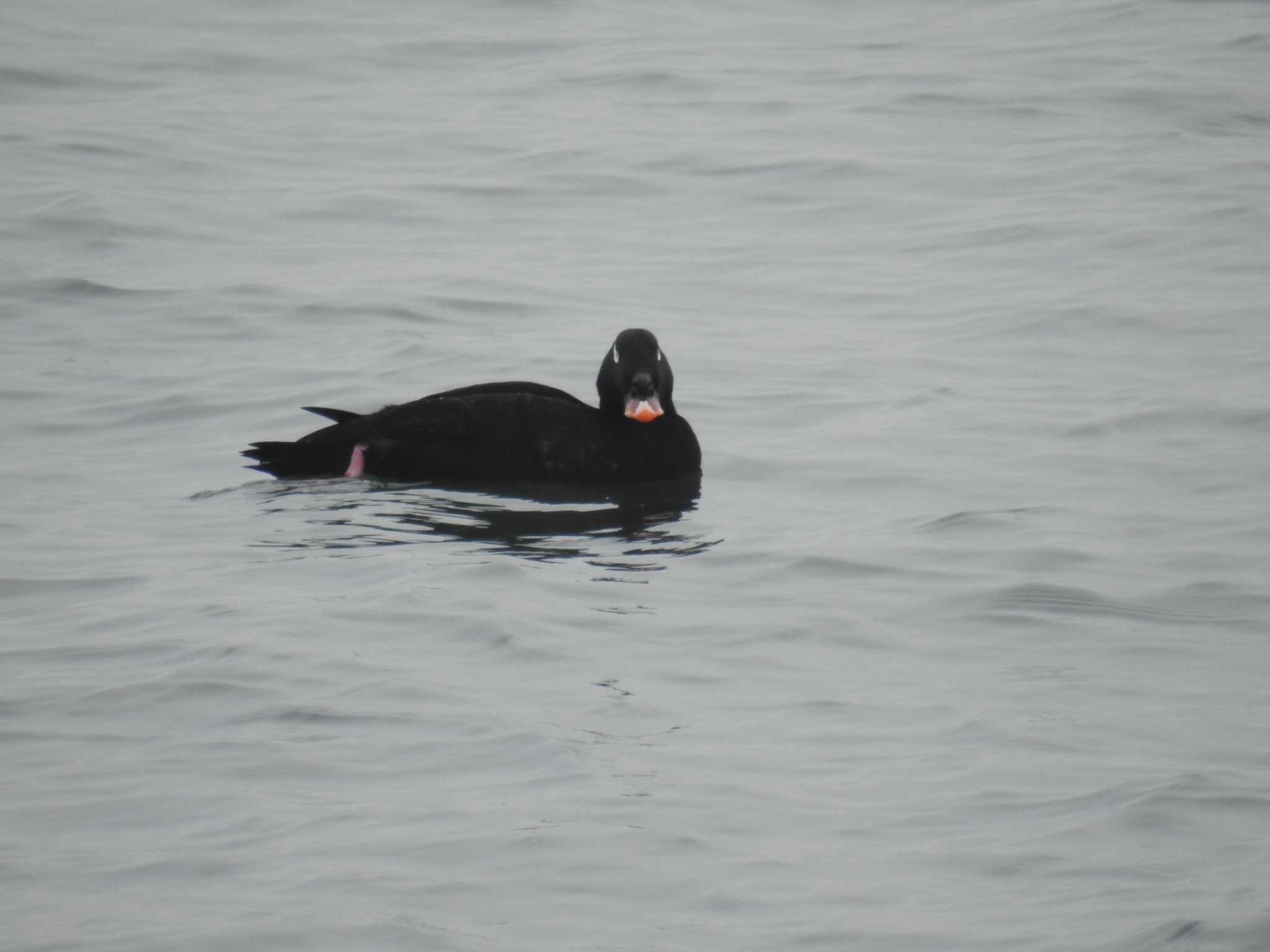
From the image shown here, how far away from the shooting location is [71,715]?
17.2ft

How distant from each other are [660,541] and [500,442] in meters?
0.97

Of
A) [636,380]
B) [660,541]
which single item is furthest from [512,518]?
[636,380]

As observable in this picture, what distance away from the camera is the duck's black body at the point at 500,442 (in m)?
8.16

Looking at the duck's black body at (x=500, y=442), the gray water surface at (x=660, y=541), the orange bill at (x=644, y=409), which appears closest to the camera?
the gray water surface at (x=660, y=541)

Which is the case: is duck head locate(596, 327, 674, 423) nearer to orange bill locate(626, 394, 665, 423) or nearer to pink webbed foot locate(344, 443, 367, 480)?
orange bill locate(626, 394, 665, 423)

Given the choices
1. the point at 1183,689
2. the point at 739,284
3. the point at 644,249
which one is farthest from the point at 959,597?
the point at 644,249

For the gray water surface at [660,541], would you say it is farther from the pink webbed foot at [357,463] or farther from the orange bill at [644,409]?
the orange bill at [644,409]

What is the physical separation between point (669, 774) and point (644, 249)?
9.00 meters

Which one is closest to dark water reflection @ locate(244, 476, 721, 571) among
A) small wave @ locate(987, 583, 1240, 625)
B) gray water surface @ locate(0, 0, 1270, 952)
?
gray water surface @ locate(0, 0, 1270, 952)

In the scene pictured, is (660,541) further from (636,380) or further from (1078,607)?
(1078,607)

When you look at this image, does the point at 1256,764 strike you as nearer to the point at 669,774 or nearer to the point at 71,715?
the point at 669,774

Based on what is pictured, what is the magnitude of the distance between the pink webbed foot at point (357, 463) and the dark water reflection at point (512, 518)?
7cm

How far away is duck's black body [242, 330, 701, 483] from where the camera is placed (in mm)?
8156

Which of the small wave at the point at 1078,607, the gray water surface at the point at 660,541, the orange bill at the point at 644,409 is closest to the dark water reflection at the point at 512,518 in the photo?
the gray water surface at the point at 660,541
